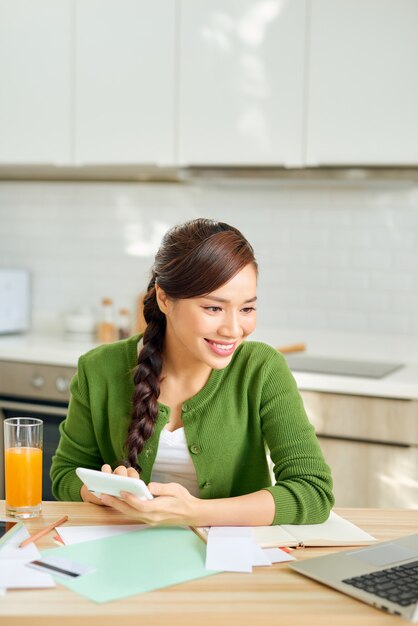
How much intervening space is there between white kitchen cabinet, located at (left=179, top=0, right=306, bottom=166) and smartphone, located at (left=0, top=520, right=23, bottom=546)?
217 cm

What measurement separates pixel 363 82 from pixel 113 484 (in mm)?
2250

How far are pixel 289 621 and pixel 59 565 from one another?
1.25ft

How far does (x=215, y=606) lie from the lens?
126cm

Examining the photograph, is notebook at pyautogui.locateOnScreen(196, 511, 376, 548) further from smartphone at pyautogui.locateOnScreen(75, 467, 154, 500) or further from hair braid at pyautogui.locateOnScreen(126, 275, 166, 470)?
hair braid at pyautogui.locateOnScreen(126, 275, 166, 470)

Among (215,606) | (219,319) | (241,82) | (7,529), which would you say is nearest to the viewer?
(215,606)

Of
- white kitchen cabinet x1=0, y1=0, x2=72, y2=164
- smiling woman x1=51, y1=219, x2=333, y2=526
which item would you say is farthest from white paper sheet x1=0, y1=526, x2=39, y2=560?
white kitchen cabinet x1=0, y1=0, x2=72, y2=164

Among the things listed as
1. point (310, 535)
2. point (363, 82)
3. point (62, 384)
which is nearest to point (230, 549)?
point (310, 535)

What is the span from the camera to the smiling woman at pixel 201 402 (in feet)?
5.85

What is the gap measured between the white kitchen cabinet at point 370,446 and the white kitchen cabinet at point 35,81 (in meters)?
1.63

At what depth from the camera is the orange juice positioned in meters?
1.65

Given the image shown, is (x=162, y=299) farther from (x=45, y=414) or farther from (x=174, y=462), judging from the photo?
(x=45, y=414)

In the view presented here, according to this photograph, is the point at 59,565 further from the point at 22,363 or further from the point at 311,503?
the point at 22,363

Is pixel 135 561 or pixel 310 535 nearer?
pixel 135 561

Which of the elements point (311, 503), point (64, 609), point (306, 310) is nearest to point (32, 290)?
point (306, 310)
